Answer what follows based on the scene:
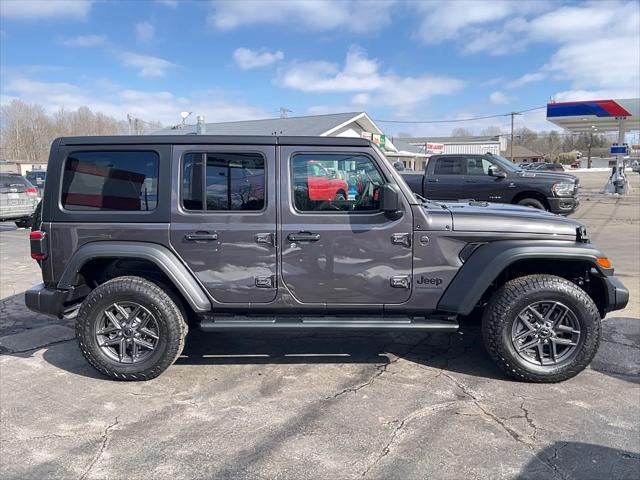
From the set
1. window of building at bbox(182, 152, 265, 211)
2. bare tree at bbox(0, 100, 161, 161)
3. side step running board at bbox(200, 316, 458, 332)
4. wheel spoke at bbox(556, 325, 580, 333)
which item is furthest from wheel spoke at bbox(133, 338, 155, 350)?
bare tree at bbox(0, 100, 161, 161)

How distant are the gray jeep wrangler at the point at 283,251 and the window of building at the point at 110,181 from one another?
0.01m

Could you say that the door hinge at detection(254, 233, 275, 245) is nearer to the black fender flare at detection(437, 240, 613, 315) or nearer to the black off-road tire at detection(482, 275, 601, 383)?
the black fender flare at detection(437, 240, 613, 315)

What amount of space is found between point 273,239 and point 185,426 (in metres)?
1.54

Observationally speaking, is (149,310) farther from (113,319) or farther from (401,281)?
(401,281)

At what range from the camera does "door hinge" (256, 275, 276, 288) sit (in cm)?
402

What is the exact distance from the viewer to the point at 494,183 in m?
11.4

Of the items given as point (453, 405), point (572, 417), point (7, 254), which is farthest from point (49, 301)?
point (7, 254)

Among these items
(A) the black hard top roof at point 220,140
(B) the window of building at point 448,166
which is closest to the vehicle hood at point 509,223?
(A) the black hard top roof at point 220,140

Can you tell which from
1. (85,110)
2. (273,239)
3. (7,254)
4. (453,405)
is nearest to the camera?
(453,405)

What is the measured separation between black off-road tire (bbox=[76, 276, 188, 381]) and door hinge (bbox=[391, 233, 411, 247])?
1.89m

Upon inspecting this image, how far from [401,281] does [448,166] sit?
28.5 ft

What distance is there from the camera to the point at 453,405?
3.65 m

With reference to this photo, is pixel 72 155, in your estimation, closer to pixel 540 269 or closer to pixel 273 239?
pixel 273 239

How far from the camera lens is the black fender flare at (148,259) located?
12.9 feet
